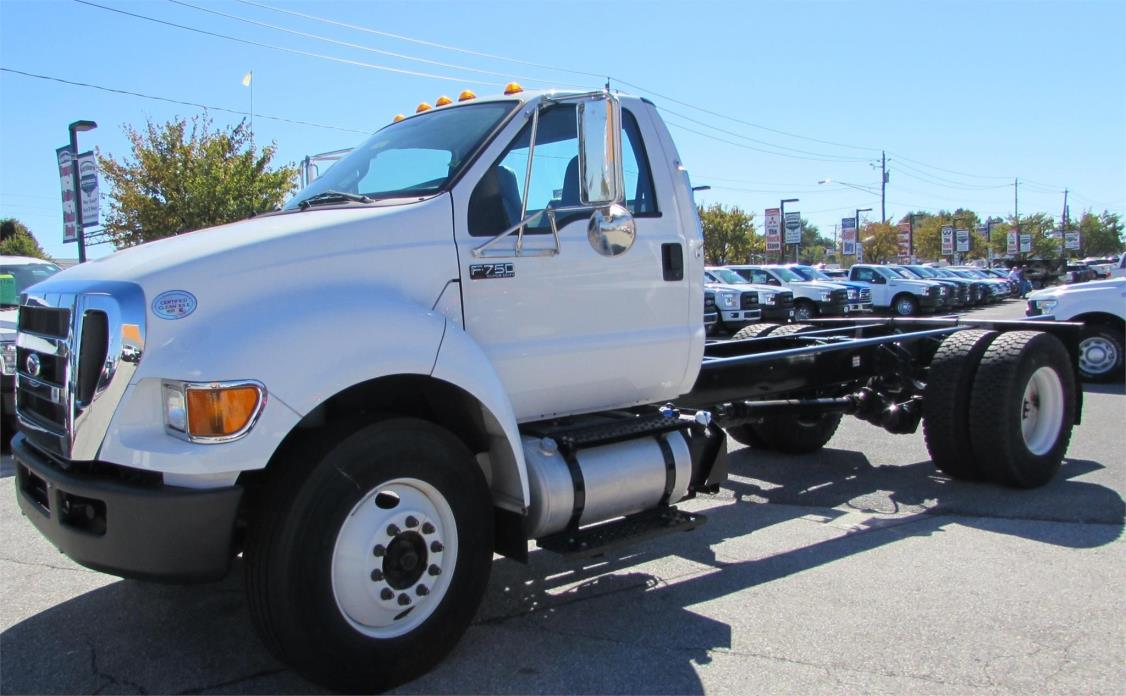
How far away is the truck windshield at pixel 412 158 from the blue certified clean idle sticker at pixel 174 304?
3.43 feet

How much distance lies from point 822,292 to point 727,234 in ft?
106

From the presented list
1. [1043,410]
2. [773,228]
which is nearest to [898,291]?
[773,228]

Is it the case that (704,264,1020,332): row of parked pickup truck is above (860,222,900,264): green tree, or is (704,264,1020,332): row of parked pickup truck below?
below

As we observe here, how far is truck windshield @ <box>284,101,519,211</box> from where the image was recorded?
4012 millimetres

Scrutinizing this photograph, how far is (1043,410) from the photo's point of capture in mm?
6914

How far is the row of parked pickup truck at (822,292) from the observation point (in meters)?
22.0

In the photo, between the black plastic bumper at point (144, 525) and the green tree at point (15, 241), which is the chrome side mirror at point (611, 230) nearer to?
the black plastic bumper at point (144, 525)

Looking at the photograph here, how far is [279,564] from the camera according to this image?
3045mm

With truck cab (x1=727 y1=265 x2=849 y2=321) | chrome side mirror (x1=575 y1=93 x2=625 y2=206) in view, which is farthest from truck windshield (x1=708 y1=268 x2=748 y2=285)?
chrome side mirror (x1=575 y1=93 x2=625 y2=206)

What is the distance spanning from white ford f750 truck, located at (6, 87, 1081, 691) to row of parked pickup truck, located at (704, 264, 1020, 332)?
15255 mm

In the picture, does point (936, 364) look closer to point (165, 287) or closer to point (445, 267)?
point (445, 267)

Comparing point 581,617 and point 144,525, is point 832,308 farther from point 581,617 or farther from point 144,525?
point 144,525

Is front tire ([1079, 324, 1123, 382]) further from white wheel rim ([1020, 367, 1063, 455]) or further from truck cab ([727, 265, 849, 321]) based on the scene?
truck cab ([727, 265, 849, 321])

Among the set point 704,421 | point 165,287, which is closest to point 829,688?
point 704,421
